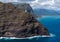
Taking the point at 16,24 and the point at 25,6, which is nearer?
the point at 16,24

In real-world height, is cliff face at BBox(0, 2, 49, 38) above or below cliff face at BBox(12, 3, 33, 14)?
below

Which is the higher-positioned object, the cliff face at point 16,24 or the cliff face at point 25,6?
the cliff face at point 25,6

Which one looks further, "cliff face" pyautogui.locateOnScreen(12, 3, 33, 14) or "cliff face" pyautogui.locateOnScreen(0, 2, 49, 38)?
"cliff face" pyautogui.locateOnScreen(12, 3, 33, 14)

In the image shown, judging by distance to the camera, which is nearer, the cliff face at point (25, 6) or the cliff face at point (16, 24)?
the cliff face at point (16, 24)

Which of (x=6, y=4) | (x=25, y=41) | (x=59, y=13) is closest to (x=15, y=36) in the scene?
(x=25, y=41)

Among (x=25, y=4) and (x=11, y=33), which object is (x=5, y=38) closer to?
(x=11, y=33)

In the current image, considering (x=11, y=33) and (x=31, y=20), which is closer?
(x=11, y=33)

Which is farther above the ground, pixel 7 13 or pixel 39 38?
pixel 7 13

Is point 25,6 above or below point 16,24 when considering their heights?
above
